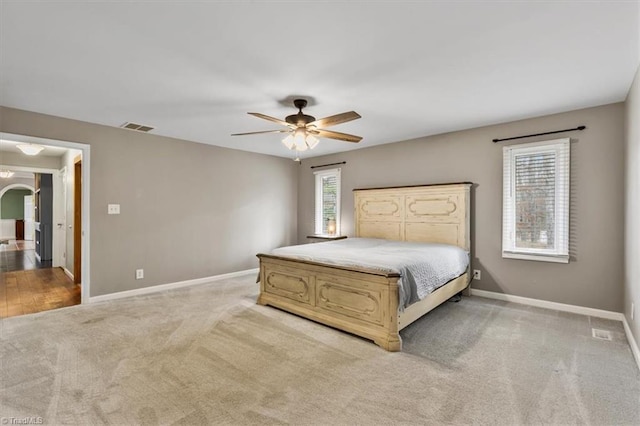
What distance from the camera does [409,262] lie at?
2.96 m

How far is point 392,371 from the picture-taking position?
2.29 m

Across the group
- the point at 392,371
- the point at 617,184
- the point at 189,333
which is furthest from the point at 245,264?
the point at 617,184

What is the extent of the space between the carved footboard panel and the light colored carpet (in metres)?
0.13

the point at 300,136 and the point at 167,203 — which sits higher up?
the point at 300,136

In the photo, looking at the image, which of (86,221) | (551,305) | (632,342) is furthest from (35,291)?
(632,342)

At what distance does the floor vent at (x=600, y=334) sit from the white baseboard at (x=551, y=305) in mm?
481

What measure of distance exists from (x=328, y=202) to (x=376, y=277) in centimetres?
361

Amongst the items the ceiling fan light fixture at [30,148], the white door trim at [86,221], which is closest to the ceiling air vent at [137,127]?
the white door trim at [86,221]

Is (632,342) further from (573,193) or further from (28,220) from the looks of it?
→ (28,220)

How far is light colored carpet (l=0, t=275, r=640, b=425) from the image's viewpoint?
1.82 meters

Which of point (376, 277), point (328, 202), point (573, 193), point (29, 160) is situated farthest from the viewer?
point (328, 202)

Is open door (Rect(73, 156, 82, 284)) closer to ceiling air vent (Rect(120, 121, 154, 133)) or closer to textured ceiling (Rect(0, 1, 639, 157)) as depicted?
ceiling air vent (Rect(120, 121, 154, 133))

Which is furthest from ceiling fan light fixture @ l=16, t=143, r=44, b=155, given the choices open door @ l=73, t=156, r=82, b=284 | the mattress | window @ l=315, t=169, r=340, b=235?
window @ l=315, t=169, r=340, b=235

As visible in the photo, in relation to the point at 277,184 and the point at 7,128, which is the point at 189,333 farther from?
the point at 277,184
